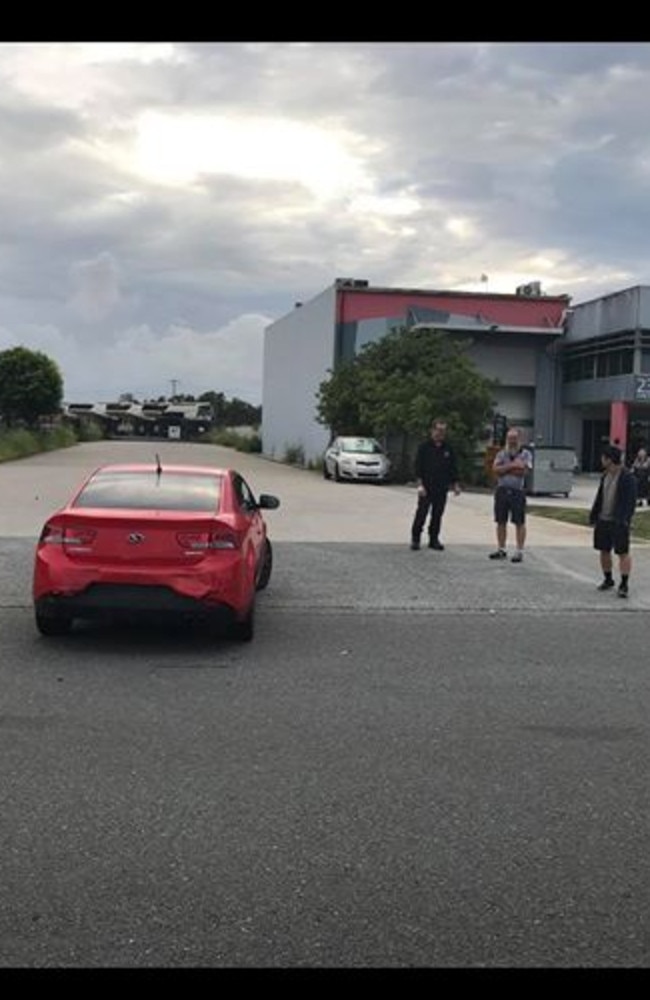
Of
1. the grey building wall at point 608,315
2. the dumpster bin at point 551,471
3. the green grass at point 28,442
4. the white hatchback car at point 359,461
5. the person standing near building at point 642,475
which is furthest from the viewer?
the green grass at point 28,442

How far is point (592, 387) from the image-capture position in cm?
4094

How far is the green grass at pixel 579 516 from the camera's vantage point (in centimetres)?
1833

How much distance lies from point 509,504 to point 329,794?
9069 millimetres

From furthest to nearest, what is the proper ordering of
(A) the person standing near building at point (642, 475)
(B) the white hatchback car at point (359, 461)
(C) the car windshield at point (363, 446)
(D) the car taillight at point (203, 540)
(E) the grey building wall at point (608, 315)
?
(E) the grey building wall at point (608, 315)
(C) the car windshield at point (363, 446)
(B) the white hatchback car at point (359, 461)
(A) the person standing near building at point (642, 475)
(D) the car taillight at point (203, 540)

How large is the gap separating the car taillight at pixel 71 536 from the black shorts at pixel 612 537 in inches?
225

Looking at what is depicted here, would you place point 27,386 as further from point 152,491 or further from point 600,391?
point 152,491

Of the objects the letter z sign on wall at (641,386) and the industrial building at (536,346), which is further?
the industrial building at (536,346)

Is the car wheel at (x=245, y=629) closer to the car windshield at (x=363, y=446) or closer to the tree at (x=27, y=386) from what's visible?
the car windshield at (x=363, y=446)

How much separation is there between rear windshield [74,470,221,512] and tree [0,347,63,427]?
43.9 m

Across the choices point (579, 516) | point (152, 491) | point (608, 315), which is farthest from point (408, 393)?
point (152, 491)

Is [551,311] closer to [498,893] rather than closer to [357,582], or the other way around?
[357,582]

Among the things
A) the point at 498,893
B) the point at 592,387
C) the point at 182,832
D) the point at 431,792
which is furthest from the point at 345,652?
the point at 592,387

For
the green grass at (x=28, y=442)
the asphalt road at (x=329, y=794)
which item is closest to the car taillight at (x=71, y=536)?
the asphalt road at (x=329, y=794)

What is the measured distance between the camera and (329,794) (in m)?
5.08
